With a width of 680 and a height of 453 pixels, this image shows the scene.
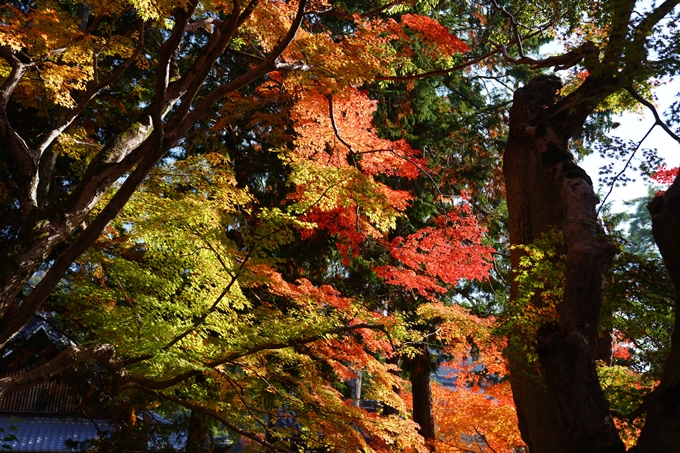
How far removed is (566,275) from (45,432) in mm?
12741

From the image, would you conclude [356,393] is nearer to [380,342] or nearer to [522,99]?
[380,342]

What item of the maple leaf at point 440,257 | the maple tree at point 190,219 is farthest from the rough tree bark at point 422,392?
the maple leaf at point 440,257

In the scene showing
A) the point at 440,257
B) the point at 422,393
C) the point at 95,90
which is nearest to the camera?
the point at 95,90

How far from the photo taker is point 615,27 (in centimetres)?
452

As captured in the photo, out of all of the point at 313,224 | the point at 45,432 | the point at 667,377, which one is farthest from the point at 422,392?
the point at 45,432

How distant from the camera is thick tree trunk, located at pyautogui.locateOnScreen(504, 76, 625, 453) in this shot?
339 centimetres

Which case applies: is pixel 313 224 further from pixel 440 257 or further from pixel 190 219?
pixel 440 257

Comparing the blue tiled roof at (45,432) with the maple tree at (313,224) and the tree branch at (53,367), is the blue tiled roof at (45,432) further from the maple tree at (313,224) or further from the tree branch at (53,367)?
the tree branch at (53,367)

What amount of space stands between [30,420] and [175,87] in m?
10.5

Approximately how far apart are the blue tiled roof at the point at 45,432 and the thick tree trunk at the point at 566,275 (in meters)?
9.72

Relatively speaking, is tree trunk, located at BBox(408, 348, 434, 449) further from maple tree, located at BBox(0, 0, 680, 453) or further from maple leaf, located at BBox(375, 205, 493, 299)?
maple leaf, located at BBox(375, 205, 493, 299)

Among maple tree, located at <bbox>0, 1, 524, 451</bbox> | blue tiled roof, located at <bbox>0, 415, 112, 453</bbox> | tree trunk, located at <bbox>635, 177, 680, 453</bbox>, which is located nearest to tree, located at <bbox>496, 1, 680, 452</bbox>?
tree trunk, located at <bbox>635, 177, 680, 453</bbox>

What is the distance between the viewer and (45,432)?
40.9ft

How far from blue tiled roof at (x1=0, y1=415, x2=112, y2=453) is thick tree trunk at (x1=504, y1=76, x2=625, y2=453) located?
9723 mm
